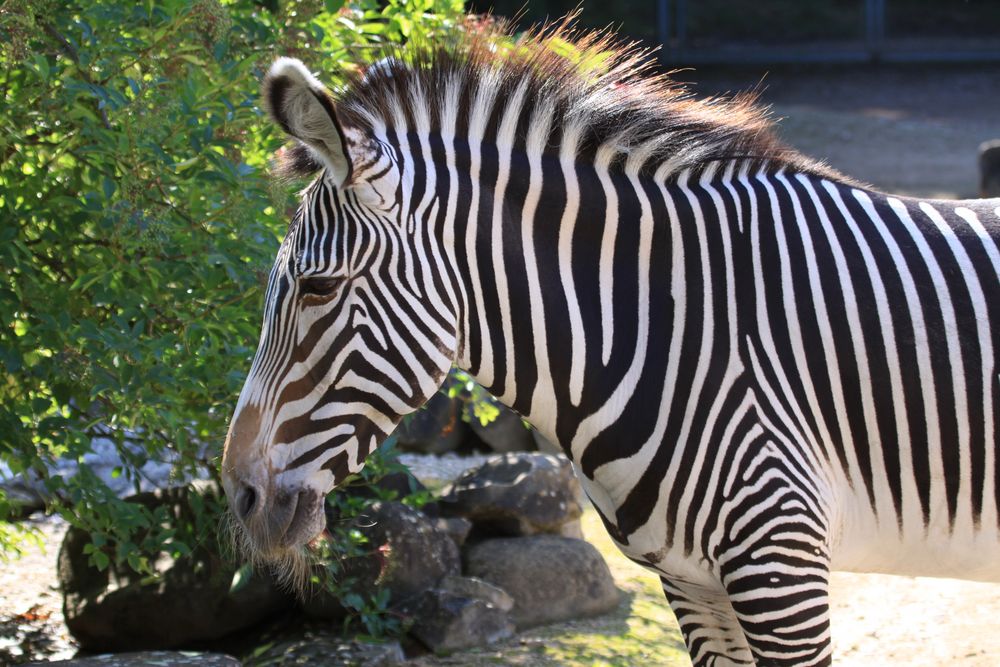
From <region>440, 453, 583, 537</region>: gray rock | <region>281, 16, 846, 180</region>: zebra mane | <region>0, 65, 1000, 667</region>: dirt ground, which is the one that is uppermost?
<region>281, 16, 846, 180</region>: zebra mane

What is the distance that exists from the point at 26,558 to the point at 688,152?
5085mm

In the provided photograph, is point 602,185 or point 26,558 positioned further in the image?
point 26,558

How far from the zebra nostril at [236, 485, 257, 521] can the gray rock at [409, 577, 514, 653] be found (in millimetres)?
2553

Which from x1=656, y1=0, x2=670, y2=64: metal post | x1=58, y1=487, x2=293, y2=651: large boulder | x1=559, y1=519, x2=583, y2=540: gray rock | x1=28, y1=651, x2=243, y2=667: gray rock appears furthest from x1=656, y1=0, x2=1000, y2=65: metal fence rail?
x1=28, y1=651, x2=243, y2=667: gray rock

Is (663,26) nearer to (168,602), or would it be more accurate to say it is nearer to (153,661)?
(168,602)

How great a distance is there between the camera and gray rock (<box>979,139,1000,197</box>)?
46.9 feet

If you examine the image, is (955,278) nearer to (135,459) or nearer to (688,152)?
(688,152)

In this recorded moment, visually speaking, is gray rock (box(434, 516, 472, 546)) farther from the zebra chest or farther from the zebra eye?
the zebra eye

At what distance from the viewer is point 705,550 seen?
2.61 m

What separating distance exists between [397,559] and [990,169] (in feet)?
39.8

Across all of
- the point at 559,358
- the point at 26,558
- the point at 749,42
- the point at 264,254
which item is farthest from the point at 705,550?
the point at 749,42

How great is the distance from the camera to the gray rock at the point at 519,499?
5.66m

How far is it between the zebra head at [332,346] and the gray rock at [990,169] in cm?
1344

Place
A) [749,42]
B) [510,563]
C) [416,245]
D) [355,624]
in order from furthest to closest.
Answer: [749,42] < [510,563] < [355,624] < [416,245]
